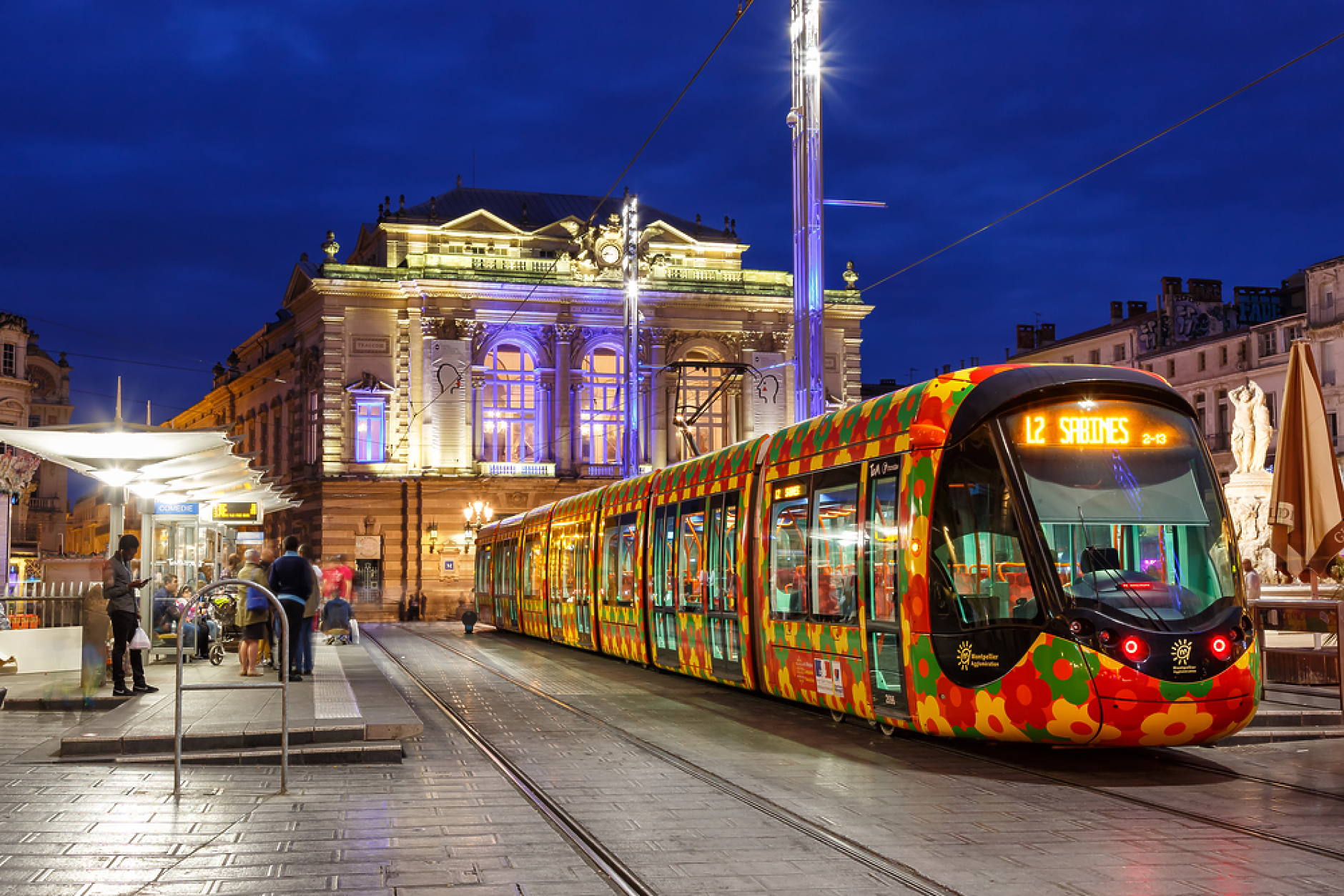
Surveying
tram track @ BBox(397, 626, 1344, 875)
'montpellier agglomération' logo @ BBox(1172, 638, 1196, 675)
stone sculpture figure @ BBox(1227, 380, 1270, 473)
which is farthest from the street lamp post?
'montpellier agglomération' logo @ BBox(1172, 638, 1196, 675)

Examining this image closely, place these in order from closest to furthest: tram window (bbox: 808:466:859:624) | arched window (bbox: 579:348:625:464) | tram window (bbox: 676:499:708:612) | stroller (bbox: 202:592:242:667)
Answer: tram window (bbox: 808:466:859:624) → tram window (bbox: 676:499:708:612) → stroller (bbox: 202:592:242:667) → arched window (bbox: 579:348:625:464)

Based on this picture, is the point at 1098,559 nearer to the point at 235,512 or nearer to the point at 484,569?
the point at 235,512

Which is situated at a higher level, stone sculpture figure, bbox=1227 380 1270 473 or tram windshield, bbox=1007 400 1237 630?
stone sculpture figure, bbox=1227 380 1270 473

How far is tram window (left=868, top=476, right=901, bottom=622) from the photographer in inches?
463

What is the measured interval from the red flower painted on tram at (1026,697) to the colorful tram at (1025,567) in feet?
0.05

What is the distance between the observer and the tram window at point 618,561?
21328 millimetres

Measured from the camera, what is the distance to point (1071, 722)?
10078mm

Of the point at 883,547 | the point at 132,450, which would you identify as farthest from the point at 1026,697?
the point at 132,450

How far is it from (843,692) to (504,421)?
151 feet

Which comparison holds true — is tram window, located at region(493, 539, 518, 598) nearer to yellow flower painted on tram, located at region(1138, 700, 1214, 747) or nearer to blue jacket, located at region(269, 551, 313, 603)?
blue jacket, located at region(269, 551, 313, 603)

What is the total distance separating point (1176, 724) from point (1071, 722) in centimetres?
74

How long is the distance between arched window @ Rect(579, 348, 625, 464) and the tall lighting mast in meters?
38.4

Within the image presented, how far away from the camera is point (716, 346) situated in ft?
197

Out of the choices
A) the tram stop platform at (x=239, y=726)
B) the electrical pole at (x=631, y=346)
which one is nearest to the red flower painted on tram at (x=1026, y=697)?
the tram stop platform at (x=239, y=726)
